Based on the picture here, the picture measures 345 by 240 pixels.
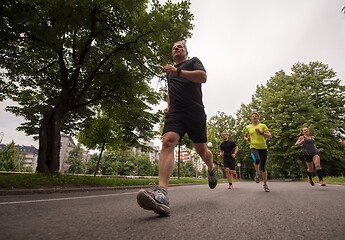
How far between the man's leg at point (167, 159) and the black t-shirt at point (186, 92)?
478 mm

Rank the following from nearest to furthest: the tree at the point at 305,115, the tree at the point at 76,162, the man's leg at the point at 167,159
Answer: the man's leg at the point at 167,159 → the tree at the point at 305,115 → the tree at the point at 76,162

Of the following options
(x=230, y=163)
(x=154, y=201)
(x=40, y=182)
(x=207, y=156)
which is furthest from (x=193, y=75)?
(x=230, y=163)

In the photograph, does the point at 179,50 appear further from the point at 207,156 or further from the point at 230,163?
the point at 230,163

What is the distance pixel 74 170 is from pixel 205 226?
230ft

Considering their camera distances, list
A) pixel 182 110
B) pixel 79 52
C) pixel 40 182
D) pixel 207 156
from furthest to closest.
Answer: pixel 79 52 < pixel 40 182 < pixel 207 156 < pixel 182 110

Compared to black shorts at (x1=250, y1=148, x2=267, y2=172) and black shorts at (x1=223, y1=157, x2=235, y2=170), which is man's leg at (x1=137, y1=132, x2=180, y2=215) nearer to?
black shorts at (x1=250, y1=148, x2=267, y2=172)

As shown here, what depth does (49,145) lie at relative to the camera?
8320 mm

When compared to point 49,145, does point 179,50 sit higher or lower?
higher

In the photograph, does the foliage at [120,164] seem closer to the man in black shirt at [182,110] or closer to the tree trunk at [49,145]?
the tree trunk at [49,145]

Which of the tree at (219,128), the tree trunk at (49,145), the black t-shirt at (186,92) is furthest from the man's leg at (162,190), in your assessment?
the tree at (219,128)

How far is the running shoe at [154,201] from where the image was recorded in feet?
6.17

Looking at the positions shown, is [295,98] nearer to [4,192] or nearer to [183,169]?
[4,192]

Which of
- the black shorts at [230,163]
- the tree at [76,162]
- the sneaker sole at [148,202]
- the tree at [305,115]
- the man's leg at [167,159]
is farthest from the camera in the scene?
the tree at [76,162]

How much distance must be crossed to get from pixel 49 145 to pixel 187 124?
8062 mm
